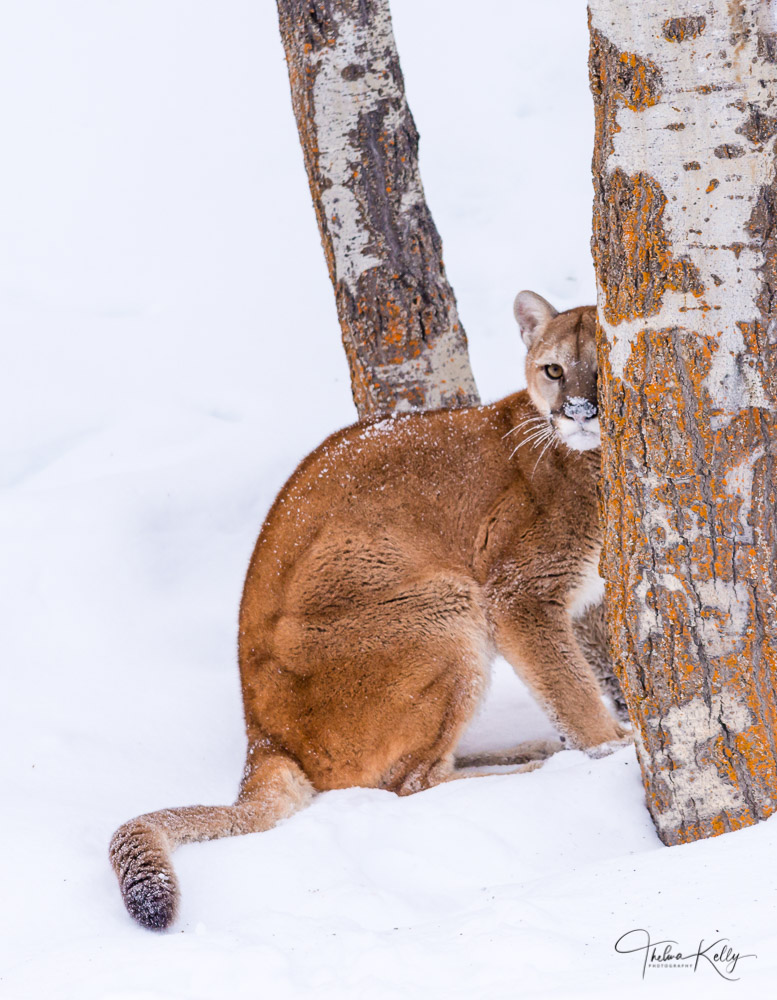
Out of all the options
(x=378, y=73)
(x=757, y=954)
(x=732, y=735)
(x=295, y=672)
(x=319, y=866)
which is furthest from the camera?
(x=378, y=73)

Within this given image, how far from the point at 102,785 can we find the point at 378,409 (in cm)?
231

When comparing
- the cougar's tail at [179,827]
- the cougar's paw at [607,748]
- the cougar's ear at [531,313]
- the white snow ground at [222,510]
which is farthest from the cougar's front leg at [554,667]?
the cougar's ear at [531,313]

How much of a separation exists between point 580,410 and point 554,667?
1.01 m

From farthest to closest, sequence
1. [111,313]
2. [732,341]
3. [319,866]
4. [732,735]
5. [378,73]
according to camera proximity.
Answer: [111,313], [378,73], [319,866], [732,735], [732,341]

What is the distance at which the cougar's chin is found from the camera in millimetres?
4016

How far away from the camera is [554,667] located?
4.14m

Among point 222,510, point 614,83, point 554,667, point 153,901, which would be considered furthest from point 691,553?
point 222,510

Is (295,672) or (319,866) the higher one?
(295,672)

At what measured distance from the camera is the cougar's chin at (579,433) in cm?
→ 402

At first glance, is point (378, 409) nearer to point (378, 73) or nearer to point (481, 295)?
point (378, 73)

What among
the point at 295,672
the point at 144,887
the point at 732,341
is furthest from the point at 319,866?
the point at 732,341

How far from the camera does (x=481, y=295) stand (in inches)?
407

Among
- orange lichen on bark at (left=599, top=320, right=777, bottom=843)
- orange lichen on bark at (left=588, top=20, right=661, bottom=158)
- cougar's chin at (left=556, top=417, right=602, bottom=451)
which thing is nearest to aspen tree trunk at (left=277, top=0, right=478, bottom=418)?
cougar's chin at (left=556, top=417, right=602, bottom=451)

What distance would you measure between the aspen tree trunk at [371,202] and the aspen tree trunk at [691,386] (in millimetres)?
2390
